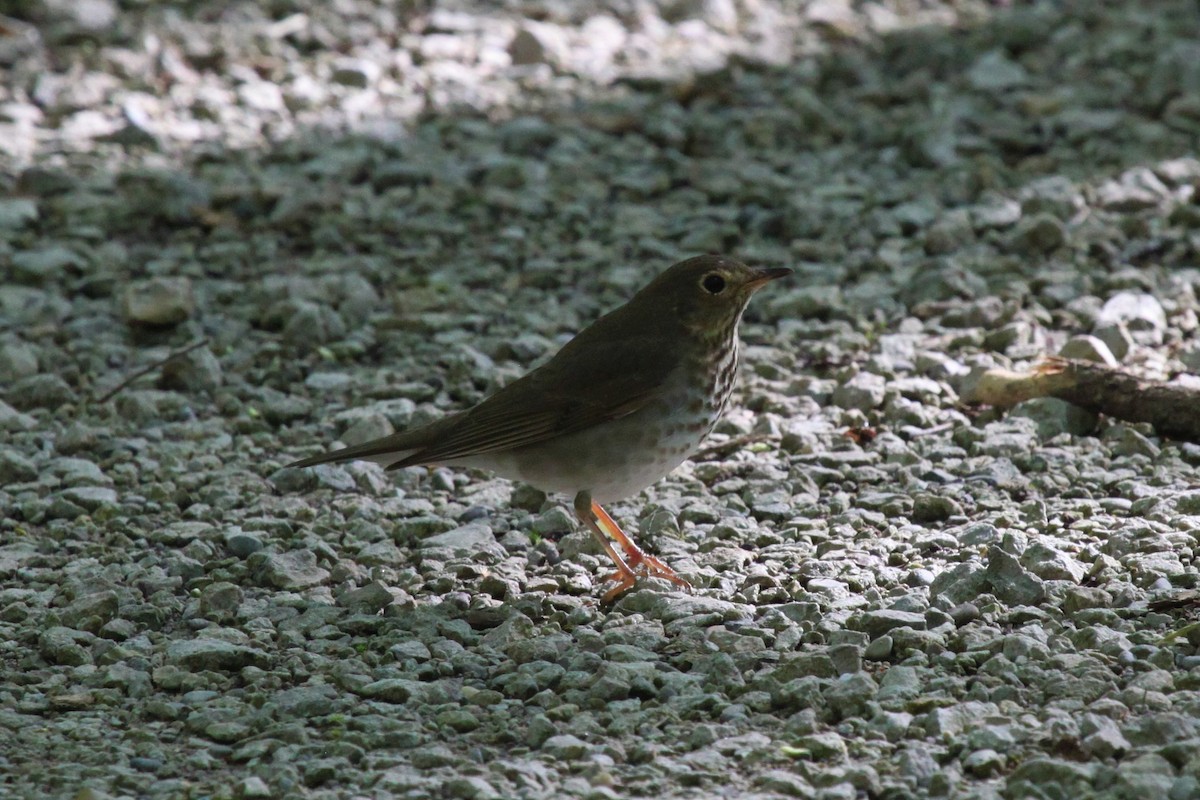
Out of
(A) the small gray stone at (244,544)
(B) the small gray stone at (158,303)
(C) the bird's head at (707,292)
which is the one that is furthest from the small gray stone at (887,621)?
(B) the small gray stone at (158,303)

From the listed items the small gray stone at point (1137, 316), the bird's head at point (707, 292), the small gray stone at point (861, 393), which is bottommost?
the small gray stone at point (861, 393)

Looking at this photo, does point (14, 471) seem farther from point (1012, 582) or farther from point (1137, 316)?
point (1137, 316)

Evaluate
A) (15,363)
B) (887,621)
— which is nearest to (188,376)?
(15,363)

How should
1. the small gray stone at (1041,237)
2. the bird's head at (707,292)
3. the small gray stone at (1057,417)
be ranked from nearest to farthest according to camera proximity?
the bird's head at (707,292) < the small gray stone at (1057,417) < the small gray stone at (1041,237)

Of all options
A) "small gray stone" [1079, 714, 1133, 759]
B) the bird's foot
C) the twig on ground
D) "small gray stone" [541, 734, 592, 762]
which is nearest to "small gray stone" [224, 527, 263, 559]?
the bird's foot

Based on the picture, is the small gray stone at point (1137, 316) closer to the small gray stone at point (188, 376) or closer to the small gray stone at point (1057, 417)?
the small gray stone at point (1057, 417)

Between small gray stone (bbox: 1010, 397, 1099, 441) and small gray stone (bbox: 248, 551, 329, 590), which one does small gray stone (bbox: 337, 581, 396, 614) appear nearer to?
small gray stone (bbox: 248, 551, 329, 590)

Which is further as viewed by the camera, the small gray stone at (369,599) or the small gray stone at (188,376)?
the small gray stone at (188,376)
